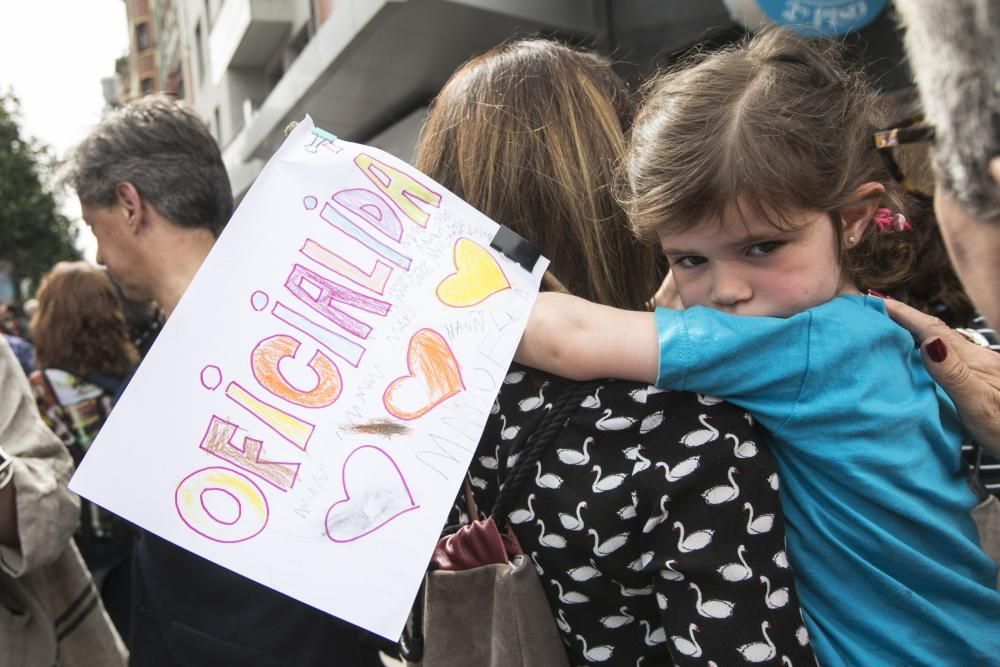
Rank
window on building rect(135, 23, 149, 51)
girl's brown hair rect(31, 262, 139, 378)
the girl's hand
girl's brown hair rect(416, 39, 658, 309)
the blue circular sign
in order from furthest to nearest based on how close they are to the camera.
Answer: window on building rect(135, 23, 149, 51), the blue circular sign, girl's brown hair rect(31, 262, 139, 378), the girl's hand, girl's brown hair rect(416, 39, 658, 309)

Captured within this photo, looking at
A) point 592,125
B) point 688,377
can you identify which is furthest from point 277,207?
point 688,377

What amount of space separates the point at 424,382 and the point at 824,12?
14.2 feet

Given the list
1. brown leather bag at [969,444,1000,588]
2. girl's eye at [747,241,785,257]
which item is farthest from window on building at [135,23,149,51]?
brown leather bag at [969,444,1000,588]

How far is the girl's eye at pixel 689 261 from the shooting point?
47.9 inches

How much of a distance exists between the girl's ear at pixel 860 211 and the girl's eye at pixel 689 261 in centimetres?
23

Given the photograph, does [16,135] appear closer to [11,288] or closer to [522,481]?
[11,288]

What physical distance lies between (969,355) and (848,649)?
56 cm

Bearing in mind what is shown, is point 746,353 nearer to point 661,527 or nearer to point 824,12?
point 661,527

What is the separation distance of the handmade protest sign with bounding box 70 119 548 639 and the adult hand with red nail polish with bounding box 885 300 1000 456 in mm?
573

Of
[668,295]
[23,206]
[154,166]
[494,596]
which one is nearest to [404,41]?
[154,166]

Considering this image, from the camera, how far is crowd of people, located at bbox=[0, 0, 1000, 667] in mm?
960

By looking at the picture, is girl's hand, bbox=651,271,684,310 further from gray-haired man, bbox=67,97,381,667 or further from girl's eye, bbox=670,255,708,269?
gray-haired man, bbox=67,97,381,667

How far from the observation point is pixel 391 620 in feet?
3.26

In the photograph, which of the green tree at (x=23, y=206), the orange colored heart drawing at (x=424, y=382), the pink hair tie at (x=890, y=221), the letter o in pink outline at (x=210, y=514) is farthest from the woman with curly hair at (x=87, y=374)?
the green tree at (x=23, y=206)
